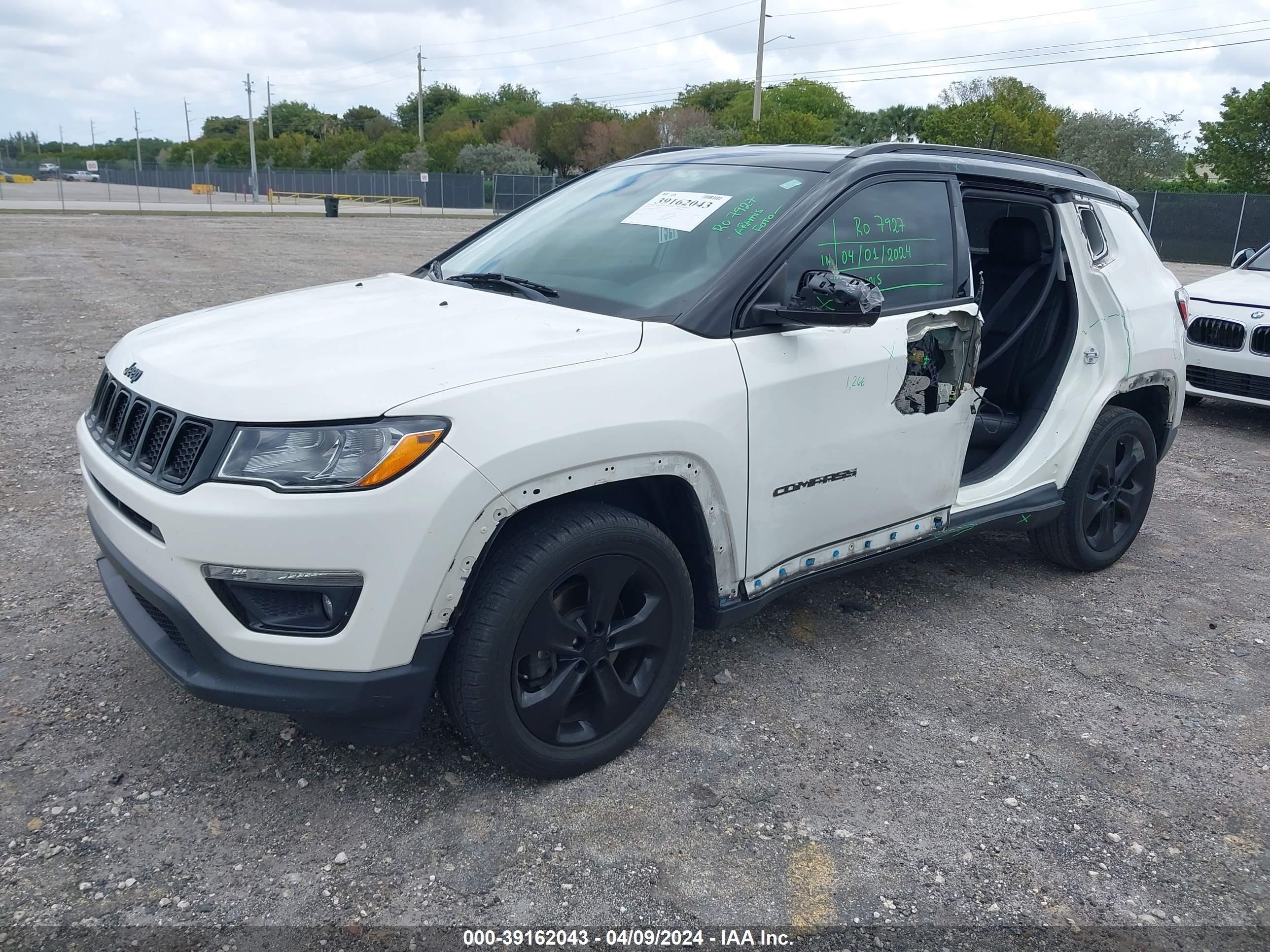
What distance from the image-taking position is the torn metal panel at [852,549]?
128 inches

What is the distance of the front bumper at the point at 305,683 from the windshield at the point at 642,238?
125 centimetres

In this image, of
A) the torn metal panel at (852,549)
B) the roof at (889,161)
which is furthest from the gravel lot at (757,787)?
the roof at (889,161)

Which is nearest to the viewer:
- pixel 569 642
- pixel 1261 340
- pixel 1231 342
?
pixel 569 642

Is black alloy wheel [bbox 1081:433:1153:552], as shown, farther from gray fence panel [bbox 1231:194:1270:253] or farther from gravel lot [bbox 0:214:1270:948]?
gray fence panel [bbox 1231:194:1270:253]

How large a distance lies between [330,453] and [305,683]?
1.85 ft

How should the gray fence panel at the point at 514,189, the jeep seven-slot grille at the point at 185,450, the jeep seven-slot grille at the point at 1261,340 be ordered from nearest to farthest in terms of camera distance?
1. the jeep seven-slot grille at the point at 185,450
2. the jeep seven-slot grille at the point at 1261,340
3. the gray fence panel at the point at 514,189

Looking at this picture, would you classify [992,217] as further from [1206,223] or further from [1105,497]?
[1206,223]

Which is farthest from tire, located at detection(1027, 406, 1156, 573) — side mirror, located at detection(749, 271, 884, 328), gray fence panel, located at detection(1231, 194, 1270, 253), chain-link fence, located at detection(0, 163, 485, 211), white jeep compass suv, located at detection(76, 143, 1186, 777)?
chain-link fence, located at detection(0, 163, 485, 211)

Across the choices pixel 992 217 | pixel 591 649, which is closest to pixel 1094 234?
pixel 992 217

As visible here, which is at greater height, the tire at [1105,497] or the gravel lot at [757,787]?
the tire at [1105,497]

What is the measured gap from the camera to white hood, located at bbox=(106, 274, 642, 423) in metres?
2.45

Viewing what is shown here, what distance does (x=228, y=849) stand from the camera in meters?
2.57

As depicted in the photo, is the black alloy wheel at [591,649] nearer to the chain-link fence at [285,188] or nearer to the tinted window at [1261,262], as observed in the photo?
the tinted window at [1261,262]

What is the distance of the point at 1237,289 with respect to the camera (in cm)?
813
